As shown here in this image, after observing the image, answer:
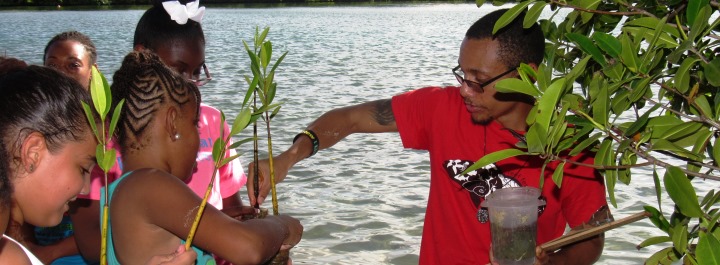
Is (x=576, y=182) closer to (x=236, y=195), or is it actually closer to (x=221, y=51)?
(x=236, y=195)

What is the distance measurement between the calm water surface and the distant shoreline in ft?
61.0

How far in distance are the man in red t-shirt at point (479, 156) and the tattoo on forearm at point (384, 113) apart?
35 mm

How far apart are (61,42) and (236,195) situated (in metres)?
1.30

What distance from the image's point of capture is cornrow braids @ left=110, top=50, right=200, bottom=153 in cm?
258

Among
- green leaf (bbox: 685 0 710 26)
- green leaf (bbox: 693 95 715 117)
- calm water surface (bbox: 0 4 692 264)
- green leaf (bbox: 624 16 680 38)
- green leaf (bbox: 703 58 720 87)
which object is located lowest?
calm water surface (bbox: 0 4 692 264)

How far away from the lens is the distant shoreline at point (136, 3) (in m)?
42.5

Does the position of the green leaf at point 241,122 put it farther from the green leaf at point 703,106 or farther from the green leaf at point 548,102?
the green leaf at point 703,106

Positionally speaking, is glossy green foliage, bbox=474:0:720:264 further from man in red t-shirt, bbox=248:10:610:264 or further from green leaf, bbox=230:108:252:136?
man in red t-shirt, bbox=248:10:610:264

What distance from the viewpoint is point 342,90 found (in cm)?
1216

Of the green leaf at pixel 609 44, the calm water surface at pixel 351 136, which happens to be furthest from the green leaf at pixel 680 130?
the calm water surface at pixel 351 136

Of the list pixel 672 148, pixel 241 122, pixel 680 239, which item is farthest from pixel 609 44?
pixel 241 122

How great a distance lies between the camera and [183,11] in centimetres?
376

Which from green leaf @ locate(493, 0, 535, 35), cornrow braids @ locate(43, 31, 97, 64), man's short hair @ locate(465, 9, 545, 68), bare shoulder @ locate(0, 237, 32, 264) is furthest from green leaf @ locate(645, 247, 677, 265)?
cornrow braids @ locate(43, 31, 97, 64)

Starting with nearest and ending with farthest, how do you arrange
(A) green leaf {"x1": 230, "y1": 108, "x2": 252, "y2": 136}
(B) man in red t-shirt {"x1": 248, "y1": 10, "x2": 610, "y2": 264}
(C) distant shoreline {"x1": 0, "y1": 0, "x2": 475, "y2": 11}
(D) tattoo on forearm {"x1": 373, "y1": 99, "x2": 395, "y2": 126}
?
(A) green leaf {"x1": 230, "y1": 108, "x2": 252, "y2": 136}, (B) man in red t-shirt {"x1": 248, "y1": 10, "x2": 610, "y2": 264}, (D) tattoo on forearm {"x1": 373, "y1": 99, "x2": 395, "y2": 126}, (C) distant shoreline {"x1": 0, "y1": 0, "x2": 475, "y2": 11}
